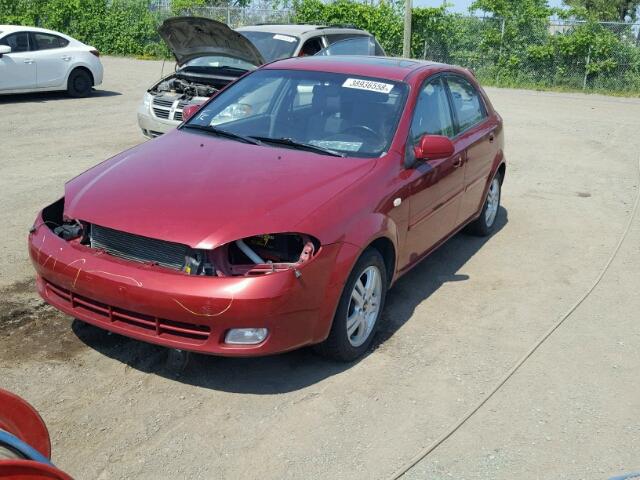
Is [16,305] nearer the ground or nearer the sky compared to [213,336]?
nearer the ground

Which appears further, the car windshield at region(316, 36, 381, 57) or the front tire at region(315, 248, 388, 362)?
the car windshield at region(316, 36, 381, 57)

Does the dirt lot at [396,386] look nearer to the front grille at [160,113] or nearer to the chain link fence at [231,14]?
the front grille at [160,113]

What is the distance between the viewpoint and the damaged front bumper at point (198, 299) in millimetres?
3949

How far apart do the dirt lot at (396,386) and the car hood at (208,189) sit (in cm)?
85

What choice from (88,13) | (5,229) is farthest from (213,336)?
(88,13)

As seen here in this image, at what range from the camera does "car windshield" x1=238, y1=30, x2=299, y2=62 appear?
11.5 meters

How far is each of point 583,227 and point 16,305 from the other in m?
5.45

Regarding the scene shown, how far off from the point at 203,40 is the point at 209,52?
0.20 meters

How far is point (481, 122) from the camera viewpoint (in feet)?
22.6

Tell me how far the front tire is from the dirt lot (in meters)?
0.13

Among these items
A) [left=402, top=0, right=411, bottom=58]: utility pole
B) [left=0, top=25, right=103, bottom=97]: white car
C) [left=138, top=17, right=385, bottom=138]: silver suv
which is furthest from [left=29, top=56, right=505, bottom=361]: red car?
[left=402, top=0, right=411, bottom=58]: utility pole

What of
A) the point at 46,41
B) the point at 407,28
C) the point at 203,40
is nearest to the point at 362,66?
the point at 203,40

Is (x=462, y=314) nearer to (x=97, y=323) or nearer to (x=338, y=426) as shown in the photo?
(x=338, y=426)

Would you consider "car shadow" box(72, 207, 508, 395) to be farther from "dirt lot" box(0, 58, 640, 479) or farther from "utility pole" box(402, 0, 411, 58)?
"utility pole" box(402, 0, 411, 58)
